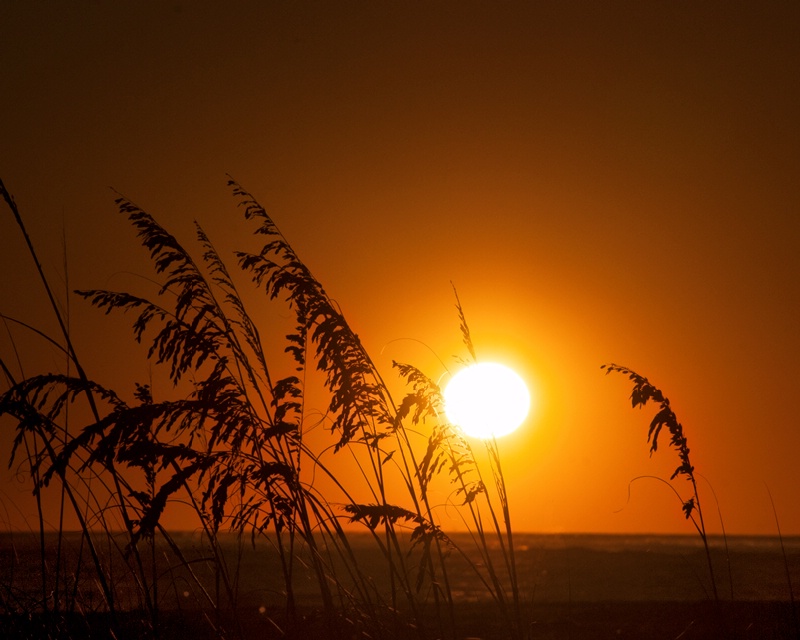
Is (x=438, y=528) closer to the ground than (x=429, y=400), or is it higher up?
closer to the ground

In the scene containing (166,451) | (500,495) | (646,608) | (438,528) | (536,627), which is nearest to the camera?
(166,451)

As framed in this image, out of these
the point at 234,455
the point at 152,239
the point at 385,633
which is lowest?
the point at 385,633

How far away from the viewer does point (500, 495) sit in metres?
3.67

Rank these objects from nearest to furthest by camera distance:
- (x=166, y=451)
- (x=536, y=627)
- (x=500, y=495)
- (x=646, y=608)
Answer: (x=166, y=451) < (x=500, y=495) < (x=536, y=627) < (x=646, y=608)

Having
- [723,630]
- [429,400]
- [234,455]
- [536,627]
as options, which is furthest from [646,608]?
[234,455]

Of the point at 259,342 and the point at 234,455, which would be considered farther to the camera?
the point at 259,342

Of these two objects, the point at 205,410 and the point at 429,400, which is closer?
the point at 205,410

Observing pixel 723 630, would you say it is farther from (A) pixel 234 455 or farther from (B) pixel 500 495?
(A) pixel 234 455

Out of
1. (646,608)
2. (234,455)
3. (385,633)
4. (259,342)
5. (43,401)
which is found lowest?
(646,608)

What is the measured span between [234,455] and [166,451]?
26 centimetres

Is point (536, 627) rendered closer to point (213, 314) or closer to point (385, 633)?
point (385, 633)

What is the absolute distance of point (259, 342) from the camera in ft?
11.8

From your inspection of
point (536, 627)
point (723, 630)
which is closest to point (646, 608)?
point (536, 627)

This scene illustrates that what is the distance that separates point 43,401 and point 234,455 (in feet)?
2.45
